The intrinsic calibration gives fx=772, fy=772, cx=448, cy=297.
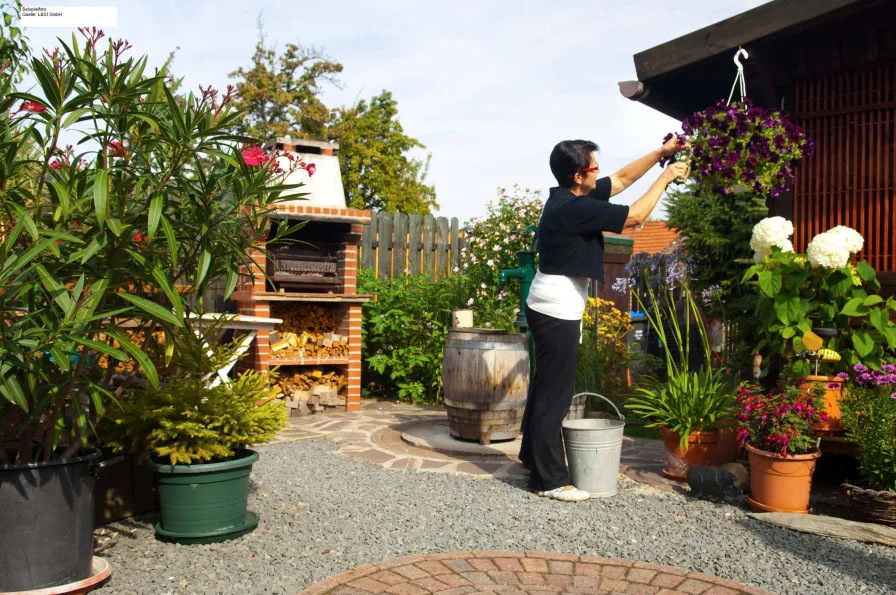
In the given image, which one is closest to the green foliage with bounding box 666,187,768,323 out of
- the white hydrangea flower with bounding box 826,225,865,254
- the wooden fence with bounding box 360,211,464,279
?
the white hydrangea flower with bounding box 826,225,865,254

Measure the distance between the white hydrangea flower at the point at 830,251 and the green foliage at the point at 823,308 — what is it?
0.12m

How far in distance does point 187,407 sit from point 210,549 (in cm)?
65

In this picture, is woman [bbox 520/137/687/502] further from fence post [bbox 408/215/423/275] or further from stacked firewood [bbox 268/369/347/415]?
fence post [bbox 408/215/423/275]

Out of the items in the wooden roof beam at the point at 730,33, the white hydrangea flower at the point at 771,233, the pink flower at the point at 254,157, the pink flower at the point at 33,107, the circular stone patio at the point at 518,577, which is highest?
the wooden roof beam at the point at 730,33

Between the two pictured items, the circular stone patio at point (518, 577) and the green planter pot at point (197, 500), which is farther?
the green planter pot at point (197, 500)

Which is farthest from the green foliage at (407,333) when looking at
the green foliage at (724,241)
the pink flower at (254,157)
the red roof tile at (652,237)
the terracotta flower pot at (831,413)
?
the red roof tile at (652,237)

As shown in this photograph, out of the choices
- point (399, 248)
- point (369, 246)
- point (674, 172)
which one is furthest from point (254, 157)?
point (399, 248)

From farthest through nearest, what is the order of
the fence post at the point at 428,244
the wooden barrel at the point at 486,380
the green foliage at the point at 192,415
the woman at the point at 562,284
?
the fence post at the point at 428,244 → the wooden barrel at the point at 486,380 → the woman at the point at 562,284 → the green foliage at the point at 192,415

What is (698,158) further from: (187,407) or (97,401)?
(97,401)

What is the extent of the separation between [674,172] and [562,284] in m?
0.86

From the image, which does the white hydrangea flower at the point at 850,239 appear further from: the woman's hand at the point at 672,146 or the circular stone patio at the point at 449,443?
the circular stone patio at the point at 449,443

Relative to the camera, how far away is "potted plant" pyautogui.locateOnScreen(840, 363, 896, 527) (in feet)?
12.7

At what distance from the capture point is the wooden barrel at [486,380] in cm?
567

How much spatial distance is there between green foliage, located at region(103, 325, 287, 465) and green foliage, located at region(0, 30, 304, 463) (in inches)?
11.2
